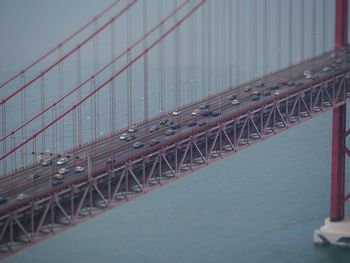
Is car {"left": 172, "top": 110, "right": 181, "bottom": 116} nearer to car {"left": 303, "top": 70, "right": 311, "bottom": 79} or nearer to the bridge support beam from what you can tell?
the bridge support beam

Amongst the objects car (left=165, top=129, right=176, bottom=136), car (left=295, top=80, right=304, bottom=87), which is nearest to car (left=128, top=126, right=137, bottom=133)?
car (left=165, top=129, right=176, bottom=136)

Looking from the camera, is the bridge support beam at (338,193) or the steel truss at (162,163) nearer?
the steel truss at (162,163)

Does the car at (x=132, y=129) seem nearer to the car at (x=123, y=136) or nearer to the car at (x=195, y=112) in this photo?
the car at (x=123, y=136)

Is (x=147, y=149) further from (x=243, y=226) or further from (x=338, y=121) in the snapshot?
(x=338, y=121)

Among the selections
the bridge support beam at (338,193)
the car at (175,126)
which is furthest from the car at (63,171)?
the bridge support beam at (338,193)

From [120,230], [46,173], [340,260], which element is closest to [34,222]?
[46,173]

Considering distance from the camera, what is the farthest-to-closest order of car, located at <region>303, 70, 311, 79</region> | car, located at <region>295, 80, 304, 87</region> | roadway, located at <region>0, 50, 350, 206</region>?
1. car, located at <region>303, 70, 311, 79</region>
2. car, located at <region>295, 80, 304, 87</region>
3. roadway, located at <region>0, 50, 350, 206</region>

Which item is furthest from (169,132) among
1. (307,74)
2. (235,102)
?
(307,74)
